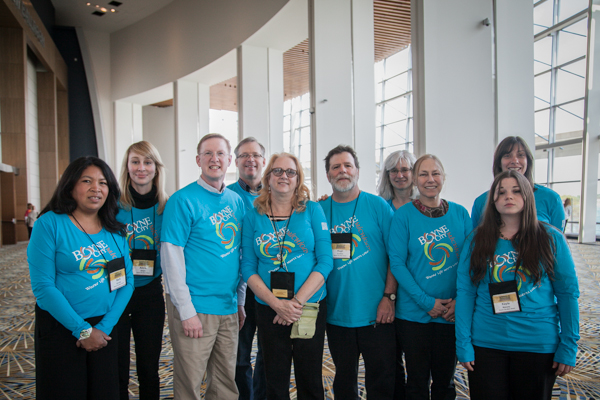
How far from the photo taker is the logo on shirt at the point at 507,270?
1753mm

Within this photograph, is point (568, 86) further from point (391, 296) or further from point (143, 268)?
point (143, 268)

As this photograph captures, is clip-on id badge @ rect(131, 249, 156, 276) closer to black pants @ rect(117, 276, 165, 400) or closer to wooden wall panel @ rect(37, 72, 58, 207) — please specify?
black pants @ rect(117, 276, 165, 400)

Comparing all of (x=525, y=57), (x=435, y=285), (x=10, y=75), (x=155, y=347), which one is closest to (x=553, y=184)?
(x=525, y=57)

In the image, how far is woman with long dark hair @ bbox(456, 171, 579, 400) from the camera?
1700 millimetres

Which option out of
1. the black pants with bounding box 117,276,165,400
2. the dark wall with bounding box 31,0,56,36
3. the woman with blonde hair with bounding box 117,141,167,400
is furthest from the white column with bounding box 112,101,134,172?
the black pants with bounding box 117,276,165,400

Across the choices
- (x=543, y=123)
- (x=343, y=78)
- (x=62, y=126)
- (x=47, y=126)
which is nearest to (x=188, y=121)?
(x=47, y=126)

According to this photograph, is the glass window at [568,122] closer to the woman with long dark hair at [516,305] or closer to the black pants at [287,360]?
the woman with long dark hair at [516,305]

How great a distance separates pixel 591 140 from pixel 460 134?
895cm

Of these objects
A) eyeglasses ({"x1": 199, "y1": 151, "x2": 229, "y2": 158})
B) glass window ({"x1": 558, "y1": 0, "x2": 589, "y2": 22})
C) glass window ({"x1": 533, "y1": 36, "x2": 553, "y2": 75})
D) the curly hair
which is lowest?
the curly hair

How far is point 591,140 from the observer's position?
973 cm

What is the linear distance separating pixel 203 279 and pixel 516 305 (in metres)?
1.54

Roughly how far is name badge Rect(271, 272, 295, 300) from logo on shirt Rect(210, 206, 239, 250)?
0.32 meters

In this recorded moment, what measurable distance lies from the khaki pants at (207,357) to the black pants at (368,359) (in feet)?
1.97

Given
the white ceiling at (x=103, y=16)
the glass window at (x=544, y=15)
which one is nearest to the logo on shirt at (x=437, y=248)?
the glass window at (x=544, y=15)
